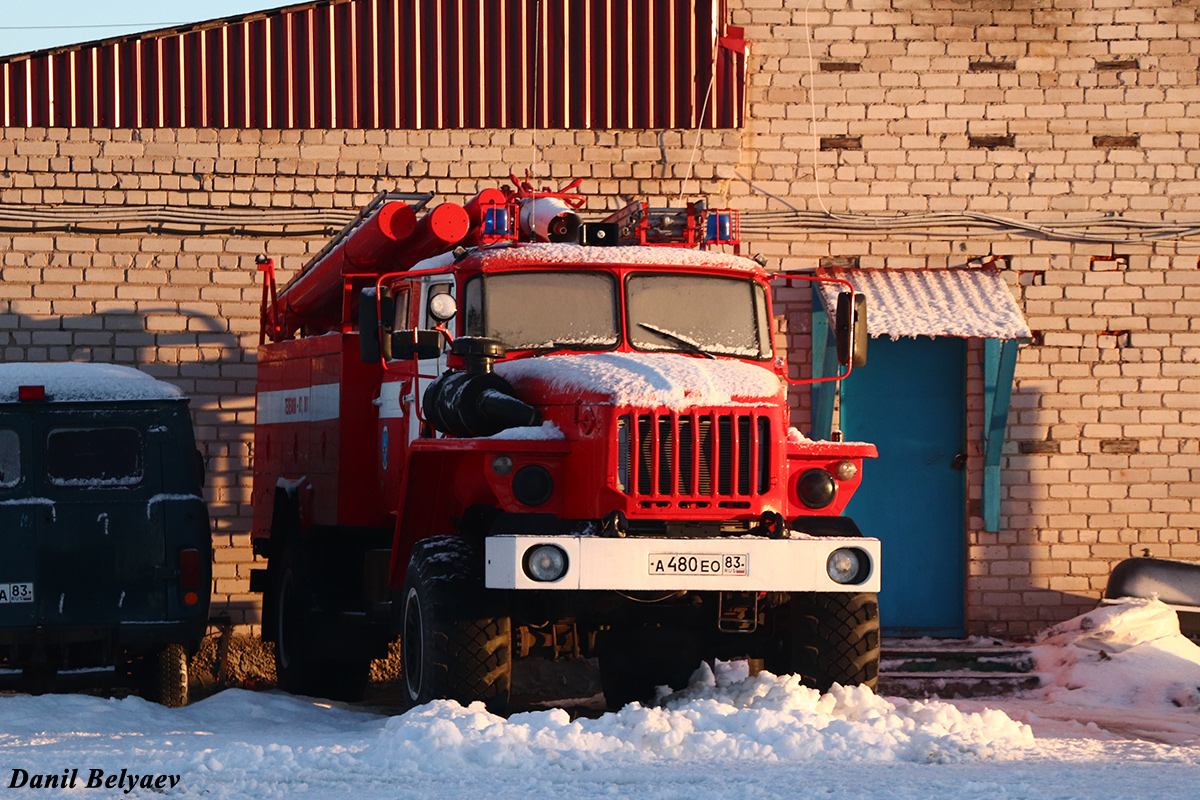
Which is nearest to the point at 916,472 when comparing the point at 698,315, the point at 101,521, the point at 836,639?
the point at 698,315

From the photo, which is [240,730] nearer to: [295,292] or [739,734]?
[739,734]

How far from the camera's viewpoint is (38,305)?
11.5m

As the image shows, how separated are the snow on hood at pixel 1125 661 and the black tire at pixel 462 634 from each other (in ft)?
15.3

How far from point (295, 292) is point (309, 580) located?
2.12 metres

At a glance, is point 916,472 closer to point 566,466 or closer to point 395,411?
point 395,411

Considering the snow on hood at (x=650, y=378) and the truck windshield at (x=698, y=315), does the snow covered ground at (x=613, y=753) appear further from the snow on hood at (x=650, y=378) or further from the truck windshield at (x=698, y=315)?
the truck windshield at (x=698, y=315)

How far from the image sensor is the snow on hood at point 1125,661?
31.3ft

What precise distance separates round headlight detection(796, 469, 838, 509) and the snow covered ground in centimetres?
88

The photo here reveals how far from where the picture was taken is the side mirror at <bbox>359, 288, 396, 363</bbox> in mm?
7621

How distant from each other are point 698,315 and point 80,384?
360cm

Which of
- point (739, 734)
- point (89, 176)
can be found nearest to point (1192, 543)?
point (739, 734)

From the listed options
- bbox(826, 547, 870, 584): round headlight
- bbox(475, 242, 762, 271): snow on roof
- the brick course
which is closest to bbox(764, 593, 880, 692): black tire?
bbox(826, 547, 870, 584): round headlight

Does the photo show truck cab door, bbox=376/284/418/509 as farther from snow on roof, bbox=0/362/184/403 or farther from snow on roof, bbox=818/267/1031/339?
snow on roof, bbox=818/267/1031/339

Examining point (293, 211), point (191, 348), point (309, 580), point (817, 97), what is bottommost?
point (309, 580)
